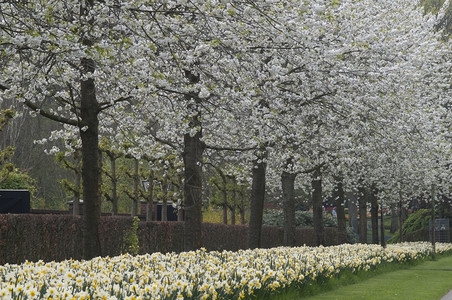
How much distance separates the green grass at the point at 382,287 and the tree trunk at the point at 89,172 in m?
4.05

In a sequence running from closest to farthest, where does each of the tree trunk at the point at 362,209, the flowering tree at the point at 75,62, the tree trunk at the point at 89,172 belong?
the flowering tree at the point at 75,62, the tree trunk at the point at 89,172, the tree trunk at the point at 362,209

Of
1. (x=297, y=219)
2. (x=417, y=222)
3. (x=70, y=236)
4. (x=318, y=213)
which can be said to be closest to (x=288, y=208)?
(x=318, y=213)

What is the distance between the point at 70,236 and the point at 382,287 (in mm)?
8215

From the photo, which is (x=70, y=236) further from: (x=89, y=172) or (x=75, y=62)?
(x=75, y=62)

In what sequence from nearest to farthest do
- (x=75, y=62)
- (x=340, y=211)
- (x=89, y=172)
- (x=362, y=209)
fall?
(x=75, y=62)
(x=89, y=172)
(x=340, y=211)
(x=362, y=209)

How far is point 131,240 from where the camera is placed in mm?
19672

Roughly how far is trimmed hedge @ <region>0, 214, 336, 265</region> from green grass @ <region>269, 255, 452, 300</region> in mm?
7093

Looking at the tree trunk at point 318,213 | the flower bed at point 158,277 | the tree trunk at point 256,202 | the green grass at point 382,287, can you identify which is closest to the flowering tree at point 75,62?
the flower bed at point 158,277

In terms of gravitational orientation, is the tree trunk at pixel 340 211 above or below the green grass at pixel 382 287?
above

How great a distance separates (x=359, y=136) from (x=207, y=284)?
1266cm

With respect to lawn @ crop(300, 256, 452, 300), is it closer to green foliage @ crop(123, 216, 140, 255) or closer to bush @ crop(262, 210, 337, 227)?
green foliage @ crop(123, 216, 140, 255)

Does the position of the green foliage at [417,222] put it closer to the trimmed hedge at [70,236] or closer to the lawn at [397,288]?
the trimmed hedge at [70,236]

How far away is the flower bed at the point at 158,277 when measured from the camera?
277 inches

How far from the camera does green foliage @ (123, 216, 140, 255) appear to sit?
64.2 ft
